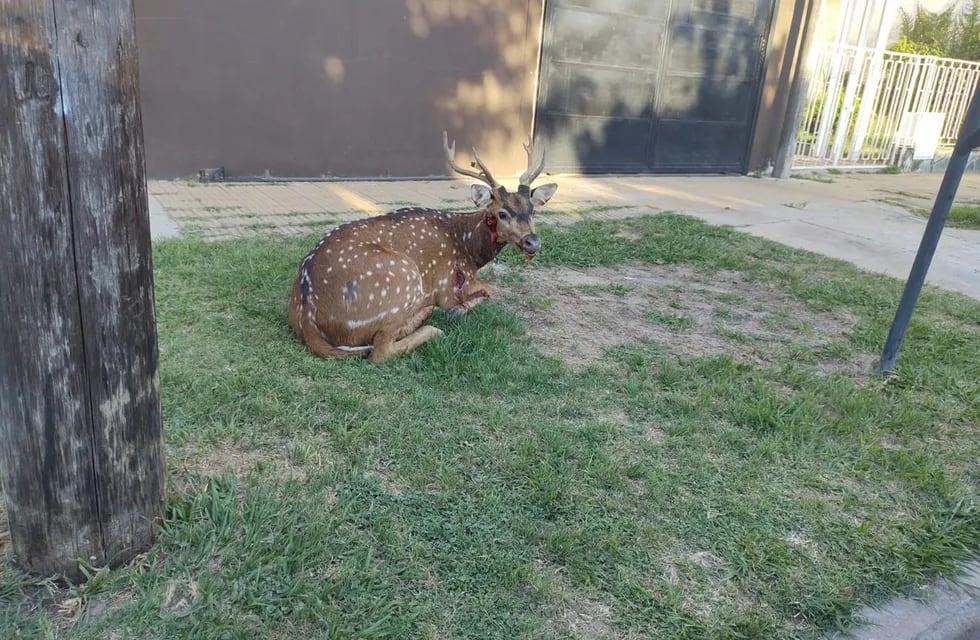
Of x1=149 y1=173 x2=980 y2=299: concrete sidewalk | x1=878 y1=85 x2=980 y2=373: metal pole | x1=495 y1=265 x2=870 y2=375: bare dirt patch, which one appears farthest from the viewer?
x1=149 y1=173 x2=980 y2=299: concrete sidewalk

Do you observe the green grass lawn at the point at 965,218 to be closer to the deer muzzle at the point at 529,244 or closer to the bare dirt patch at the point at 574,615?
the deer muzzle at the point at 529,244

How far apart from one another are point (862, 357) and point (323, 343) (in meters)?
3.31

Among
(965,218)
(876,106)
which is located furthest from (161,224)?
(876,106)

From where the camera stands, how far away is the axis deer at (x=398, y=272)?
3.91 m

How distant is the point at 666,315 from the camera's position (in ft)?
16.8

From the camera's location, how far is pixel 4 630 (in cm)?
207

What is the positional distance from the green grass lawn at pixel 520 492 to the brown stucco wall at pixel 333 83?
4.32 meters

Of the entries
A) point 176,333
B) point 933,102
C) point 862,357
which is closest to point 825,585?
point 862,357

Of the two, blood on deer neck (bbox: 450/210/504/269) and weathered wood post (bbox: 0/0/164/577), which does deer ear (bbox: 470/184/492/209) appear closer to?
blood on deer neck (bbox: 450/210/504/269)

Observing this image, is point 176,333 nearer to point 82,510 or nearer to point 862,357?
point 82,510

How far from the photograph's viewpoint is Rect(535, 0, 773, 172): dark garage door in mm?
10461

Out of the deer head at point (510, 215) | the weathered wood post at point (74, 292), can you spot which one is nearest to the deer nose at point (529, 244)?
the deer head at point (510, 215)

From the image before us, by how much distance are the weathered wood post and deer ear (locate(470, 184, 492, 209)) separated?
2.54 meters

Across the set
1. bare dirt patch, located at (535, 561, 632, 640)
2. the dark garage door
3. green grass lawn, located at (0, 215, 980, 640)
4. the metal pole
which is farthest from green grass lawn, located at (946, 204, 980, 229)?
bare dirt patch, located at (535, 561, 632, 640)
